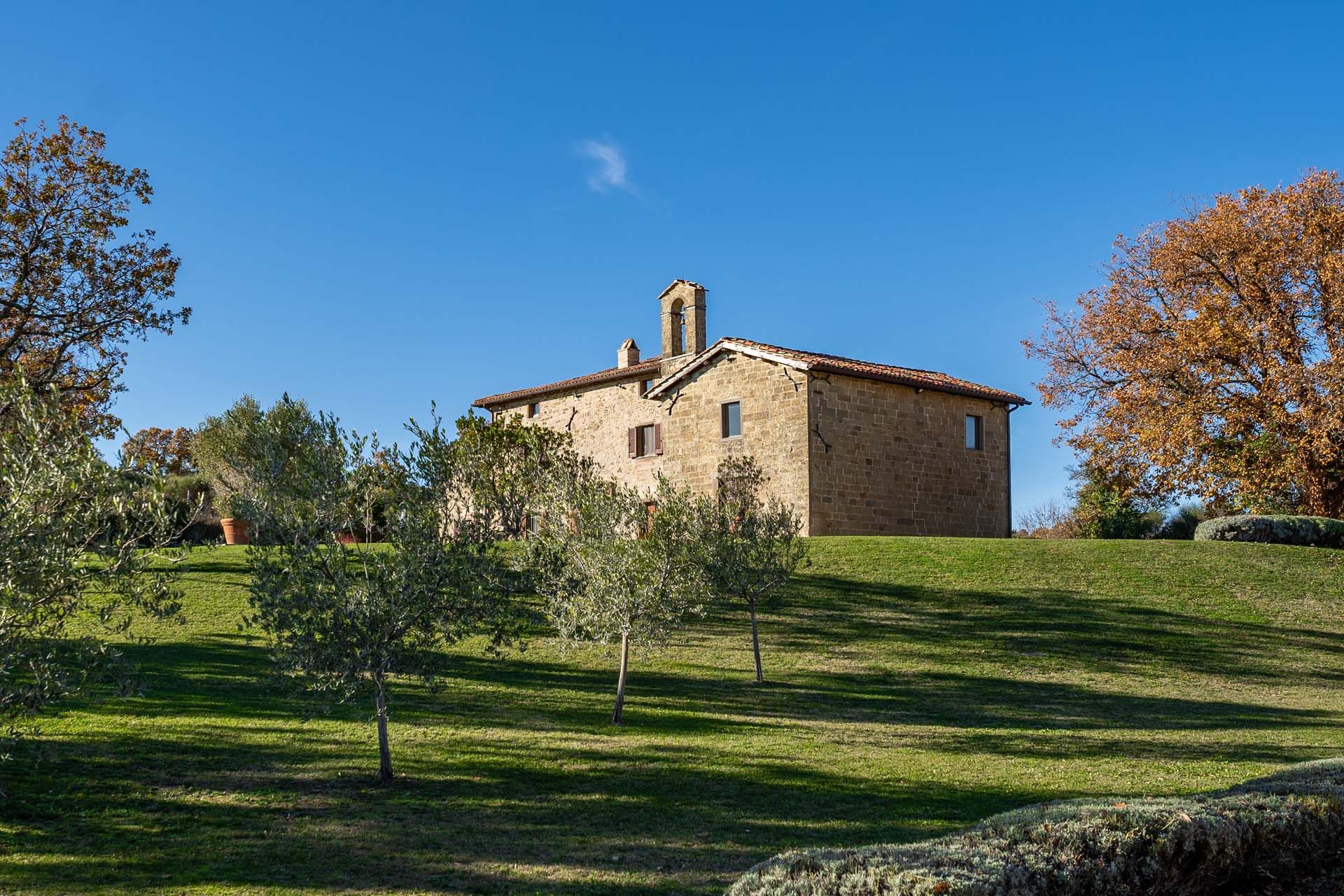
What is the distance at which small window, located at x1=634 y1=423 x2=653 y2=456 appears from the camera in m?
40.1

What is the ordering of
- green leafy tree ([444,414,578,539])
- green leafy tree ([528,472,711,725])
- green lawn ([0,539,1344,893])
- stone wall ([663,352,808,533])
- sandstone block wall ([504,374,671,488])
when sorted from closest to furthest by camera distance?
green lawn ([0,539,1344,893]), green leafy tree ([444,414,578,539]), green leafy tree ([528,472,711,725]), stone wall ([663,352,808,533]), sandstone block wall ([504,374,671,488])

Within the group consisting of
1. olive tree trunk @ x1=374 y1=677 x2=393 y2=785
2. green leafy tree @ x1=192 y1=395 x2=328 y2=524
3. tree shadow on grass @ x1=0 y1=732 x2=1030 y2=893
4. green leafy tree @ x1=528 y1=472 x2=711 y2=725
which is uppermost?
green leafy tree @ x1=192 y1=395 x2=328 y2=524

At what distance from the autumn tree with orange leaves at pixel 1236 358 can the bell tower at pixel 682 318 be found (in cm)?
1482

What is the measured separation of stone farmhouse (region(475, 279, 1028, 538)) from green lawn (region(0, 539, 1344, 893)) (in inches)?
244

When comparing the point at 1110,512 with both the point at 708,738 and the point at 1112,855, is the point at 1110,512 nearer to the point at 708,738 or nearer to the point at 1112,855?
the point at 708,738

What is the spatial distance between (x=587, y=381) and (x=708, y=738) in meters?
29.5

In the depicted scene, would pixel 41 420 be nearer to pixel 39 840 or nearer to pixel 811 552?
pixel 39 840

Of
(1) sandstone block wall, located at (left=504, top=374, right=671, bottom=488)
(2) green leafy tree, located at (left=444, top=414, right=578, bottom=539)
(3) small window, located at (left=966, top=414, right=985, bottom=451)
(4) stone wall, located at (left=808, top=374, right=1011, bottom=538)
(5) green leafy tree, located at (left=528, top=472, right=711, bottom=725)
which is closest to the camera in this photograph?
(2) green leafy tree, located at (left=444, top=414, right=578, bottom=539)

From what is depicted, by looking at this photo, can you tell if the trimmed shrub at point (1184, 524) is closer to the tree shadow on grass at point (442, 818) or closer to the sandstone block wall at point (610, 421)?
the sandstone block wall at point (610, 421)

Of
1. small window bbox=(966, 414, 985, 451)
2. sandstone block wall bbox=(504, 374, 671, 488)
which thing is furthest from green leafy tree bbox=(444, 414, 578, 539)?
small window bbox=(966, 414, 985, 451)

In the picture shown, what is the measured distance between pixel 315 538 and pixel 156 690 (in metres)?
6.00

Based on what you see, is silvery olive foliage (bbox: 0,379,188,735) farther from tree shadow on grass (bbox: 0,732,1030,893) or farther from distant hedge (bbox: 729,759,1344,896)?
distant hedge (bbox: 729,759,1344,896)

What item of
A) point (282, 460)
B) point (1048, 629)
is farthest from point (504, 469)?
point (282, 460)

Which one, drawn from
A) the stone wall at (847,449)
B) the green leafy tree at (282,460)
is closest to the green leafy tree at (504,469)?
the green leafy tree at (282,460)
